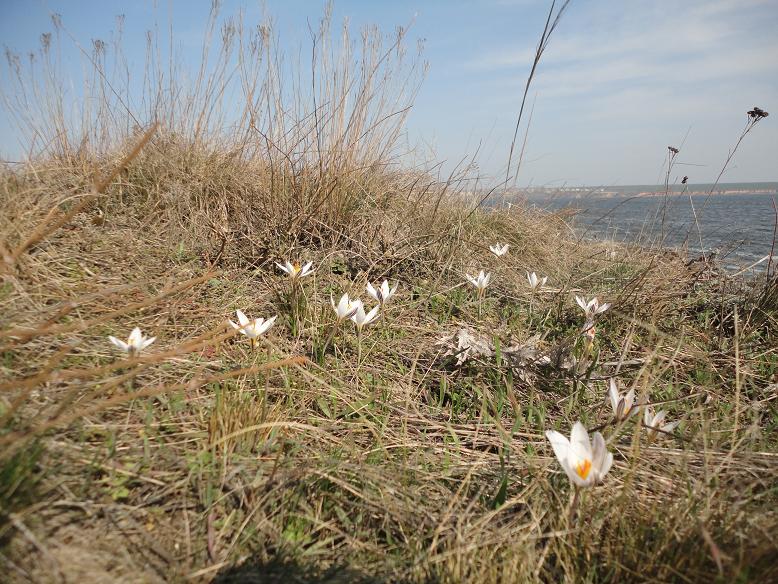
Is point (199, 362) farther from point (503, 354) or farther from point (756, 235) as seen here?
point (756, 235)

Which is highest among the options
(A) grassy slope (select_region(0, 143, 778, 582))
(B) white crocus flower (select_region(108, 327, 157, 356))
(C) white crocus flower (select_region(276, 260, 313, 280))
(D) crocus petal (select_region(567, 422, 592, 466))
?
(C) white crocus flower (select_region(276, 260, 313, 280))

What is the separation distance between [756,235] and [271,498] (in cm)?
722

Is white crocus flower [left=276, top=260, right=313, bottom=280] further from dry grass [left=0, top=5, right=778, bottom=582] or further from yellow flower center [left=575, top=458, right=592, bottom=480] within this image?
yellow flower center [left=575, top=458, right=592, bottom=480]

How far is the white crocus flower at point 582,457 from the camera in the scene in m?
0.86

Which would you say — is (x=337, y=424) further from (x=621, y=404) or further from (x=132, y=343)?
(x=621, y=404)

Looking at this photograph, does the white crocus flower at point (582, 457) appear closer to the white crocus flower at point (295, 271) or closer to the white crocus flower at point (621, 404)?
the white crocus flower at point (621, 404)

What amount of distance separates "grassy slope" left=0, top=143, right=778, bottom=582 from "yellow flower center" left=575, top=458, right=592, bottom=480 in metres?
A: 0.09

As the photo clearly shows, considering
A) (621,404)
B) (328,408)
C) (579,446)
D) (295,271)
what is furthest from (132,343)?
(621,404)

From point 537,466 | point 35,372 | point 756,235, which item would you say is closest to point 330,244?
point 35,372

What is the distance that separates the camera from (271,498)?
0.96 m

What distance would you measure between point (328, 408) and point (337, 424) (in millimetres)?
80

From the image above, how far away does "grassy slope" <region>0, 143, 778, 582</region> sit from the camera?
2.70 feet

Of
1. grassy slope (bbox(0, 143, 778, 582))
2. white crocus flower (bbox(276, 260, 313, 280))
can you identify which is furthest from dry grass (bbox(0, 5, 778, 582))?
white crocus flower (bbox(276, 260, 313, 280))

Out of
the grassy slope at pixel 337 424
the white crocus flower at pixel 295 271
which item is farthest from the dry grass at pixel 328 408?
the white crocus flower at pixel 295 271
